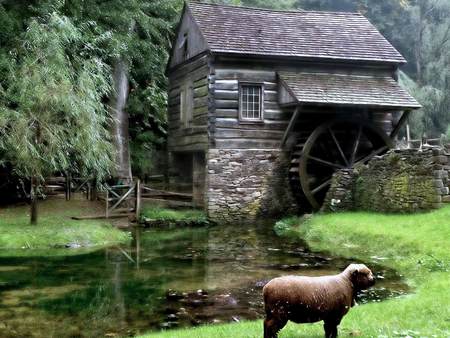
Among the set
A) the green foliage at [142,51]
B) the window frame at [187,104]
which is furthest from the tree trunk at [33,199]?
the window frame at [187,104]

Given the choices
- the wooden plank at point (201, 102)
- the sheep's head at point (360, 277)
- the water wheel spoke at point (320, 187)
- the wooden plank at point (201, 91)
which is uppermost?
the wooden plank at point (201, 91)

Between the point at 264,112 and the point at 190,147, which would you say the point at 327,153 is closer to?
the point at 264,112

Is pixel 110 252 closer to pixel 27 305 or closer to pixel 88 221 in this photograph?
pixel 88 221

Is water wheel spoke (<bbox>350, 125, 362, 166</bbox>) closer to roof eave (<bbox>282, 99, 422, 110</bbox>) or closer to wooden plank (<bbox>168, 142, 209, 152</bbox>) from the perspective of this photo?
roof eave (<bbox>282, 99, 422, 110</bbox>)

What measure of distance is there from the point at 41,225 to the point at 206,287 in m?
6.88

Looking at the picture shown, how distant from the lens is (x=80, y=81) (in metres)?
15.3

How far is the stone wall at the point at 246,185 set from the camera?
19.9 m

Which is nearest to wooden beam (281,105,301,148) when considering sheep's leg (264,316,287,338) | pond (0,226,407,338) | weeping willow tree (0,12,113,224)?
pond (0,226,407,338)

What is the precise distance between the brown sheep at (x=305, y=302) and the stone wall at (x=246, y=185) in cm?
1397

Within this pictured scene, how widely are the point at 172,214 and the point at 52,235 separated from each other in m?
5.63

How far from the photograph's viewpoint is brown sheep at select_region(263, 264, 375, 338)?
5.76 meters

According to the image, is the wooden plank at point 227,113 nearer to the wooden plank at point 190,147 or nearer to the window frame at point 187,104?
the wooden plank at point 190,147

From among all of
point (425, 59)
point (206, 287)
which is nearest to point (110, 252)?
point (206, 287)

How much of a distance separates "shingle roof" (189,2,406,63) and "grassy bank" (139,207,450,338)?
6.33m
